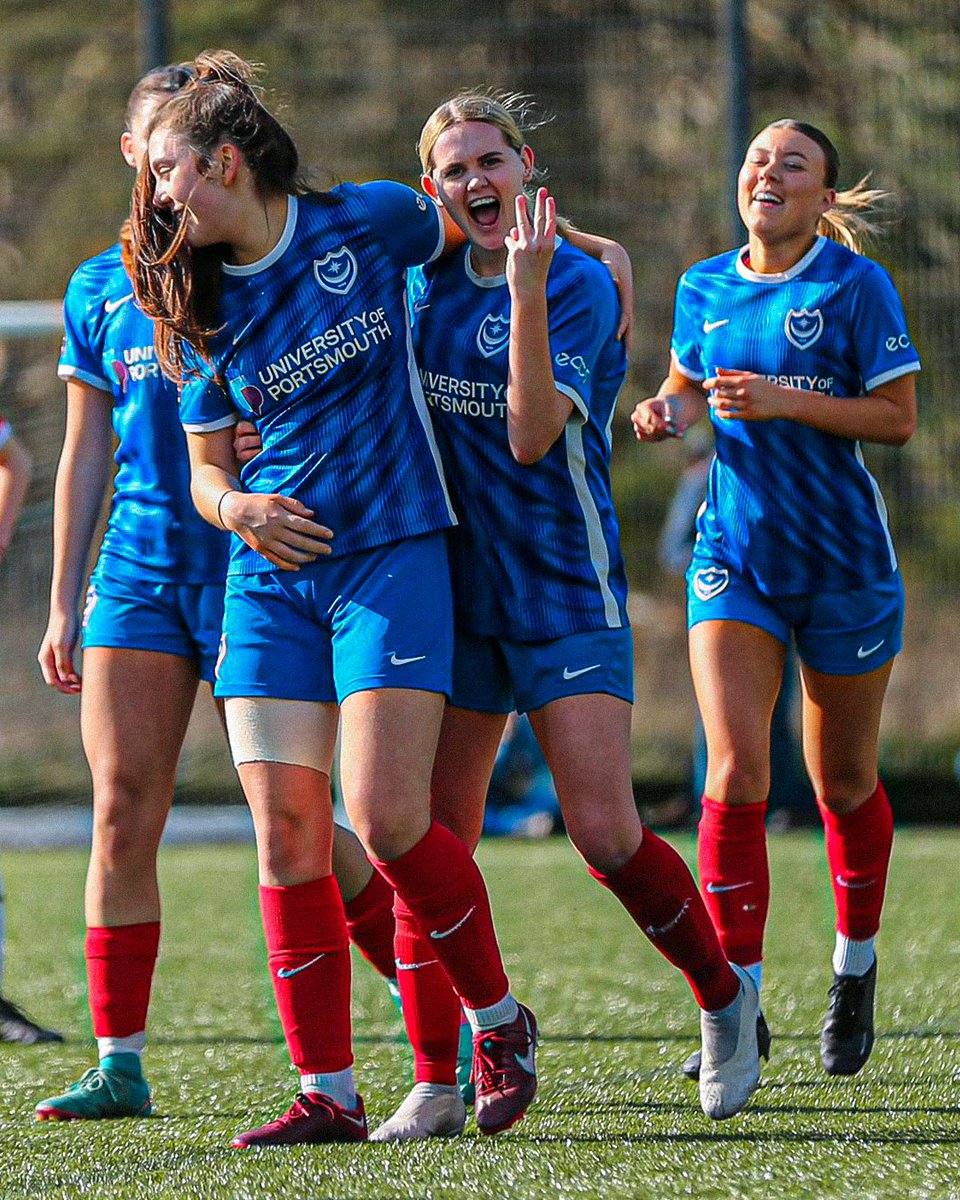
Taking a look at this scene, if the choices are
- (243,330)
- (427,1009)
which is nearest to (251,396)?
(243,330)

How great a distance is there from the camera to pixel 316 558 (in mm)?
3191

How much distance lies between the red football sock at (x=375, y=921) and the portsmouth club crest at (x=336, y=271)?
1.28 meters

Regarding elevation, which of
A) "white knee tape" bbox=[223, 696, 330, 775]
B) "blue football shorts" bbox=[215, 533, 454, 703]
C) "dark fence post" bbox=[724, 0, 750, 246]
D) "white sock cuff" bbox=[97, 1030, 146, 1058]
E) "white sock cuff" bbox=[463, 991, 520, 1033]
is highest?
"dark fence post" bbox=[724, 0, 750, 246]

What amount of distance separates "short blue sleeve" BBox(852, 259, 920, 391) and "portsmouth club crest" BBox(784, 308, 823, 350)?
7cm

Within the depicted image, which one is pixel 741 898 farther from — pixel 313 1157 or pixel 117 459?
pixel 117 459

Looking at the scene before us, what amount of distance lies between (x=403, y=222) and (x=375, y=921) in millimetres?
1456

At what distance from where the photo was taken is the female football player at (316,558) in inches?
124

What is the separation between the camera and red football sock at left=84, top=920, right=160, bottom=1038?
145 inches

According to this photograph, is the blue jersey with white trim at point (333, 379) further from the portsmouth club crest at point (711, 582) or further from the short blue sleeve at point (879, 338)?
the short blue sleeve at point (879, 338)

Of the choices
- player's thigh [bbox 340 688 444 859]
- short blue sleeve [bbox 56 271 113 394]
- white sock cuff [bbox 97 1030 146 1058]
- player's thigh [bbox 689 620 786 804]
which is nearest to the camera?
player's thigh [bbox 340 688 444 859]

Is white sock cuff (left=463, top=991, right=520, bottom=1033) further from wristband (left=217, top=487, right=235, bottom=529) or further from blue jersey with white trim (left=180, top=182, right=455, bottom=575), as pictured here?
wristband (left=217, top=487, right=235, bottom=529)

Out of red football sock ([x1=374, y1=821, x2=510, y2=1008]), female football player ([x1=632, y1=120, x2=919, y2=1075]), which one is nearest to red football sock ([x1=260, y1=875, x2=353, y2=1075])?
red football sock ([x1=374, y1=821, x2=510, y2=1008])

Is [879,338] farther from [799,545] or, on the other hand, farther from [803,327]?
[799,545]

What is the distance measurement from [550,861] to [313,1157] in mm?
5254
